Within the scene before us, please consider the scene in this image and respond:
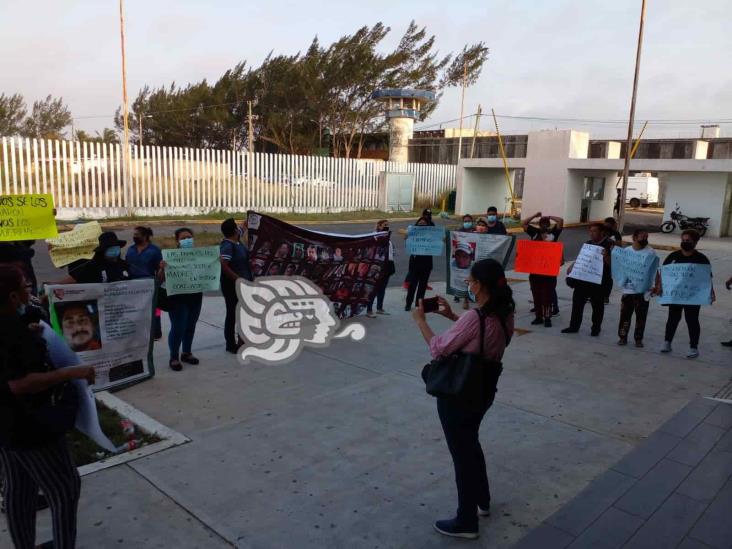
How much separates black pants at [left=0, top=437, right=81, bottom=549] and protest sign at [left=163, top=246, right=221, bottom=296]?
138 inches

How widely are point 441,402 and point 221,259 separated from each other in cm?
397

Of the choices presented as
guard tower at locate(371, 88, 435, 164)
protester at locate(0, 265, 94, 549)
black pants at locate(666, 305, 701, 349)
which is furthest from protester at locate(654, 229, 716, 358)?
guard tower at locate(371, 88, 435, 164)

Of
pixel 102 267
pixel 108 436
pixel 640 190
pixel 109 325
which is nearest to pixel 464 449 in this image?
pixel 108 436

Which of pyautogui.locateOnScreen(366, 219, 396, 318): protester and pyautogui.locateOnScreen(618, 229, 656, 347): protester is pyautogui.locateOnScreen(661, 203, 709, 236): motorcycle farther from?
pyautogui.locateOnScreen(366, 219, 396, 318): protester

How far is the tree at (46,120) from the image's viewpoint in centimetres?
6550

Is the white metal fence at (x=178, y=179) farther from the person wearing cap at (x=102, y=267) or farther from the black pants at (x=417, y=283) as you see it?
the person wearing cap at (x=102, y=267)

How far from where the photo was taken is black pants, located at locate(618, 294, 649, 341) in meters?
7.63

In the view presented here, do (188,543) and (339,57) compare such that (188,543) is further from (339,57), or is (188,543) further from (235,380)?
(339,57)

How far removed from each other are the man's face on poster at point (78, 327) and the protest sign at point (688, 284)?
258 inches

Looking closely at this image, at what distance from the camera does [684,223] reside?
947 inches

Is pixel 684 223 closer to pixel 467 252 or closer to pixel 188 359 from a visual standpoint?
pixel 467 252

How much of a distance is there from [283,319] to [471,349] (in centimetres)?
485

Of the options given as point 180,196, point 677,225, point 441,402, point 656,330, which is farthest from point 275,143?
point 441,402

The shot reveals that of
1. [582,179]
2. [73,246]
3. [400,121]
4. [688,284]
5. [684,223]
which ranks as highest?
[400,121]
